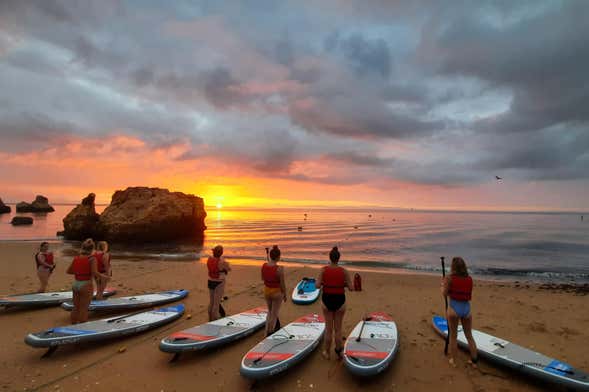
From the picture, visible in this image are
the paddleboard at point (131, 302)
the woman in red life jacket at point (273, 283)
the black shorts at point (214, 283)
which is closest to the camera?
the woman in red life jacket at point (273, 283)

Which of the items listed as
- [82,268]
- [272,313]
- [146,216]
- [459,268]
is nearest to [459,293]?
[459,268]

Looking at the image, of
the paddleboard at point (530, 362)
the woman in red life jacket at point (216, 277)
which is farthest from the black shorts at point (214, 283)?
the paddleboard at point (530, 362)

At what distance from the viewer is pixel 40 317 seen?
9.34 m

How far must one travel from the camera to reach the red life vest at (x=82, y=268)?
7.56 metres

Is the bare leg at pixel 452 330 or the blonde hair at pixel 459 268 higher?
the blonde hair at pixel 459 268

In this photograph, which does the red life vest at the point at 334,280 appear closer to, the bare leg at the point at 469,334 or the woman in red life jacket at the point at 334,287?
the woman in red life jacket at the point at 334,287

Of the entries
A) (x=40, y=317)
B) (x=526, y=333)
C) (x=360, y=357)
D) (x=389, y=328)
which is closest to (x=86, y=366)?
(x=40, y=317)

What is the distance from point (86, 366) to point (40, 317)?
4.81m

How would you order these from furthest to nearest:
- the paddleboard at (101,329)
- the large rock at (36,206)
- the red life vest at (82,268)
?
the large rock at (36,206) < the red life vest at (82,268) < the paddleboard at (101,329)

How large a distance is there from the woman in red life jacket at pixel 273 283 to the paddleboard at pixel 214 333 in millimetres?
914

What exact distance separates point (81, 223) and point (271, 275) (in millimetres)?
39136

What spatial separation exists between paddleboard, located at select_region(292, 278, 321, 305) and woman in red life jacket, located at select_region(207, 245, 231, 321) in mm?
4141

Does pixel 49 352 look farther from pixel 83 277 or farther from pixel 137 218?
pixel 137 218

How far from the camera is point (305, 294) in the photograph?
1234 centimetres
